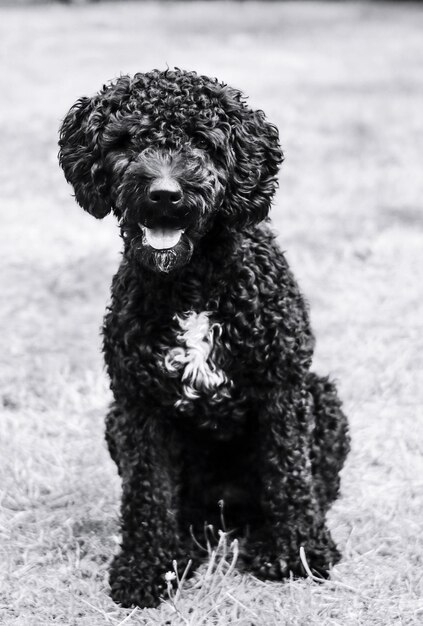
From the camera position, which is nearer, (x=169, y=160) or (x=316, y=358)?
(x=169, y=160)

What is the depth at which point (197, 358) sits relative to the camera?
3332 millimetres

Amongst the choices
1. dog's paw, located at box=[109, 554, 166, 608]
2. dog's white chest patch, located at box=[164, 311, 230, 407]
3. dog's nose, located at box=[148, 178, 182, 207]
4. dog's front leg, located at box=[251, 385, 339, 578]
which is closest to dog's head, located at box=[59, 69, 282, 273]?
dog's nose, located at box=[148, 178, 182, 207]

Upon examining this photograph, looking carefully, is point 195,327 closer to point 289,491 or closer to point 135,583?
point 289,491

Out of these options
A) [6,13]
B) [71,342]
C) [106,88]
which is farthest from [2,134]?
[6,13]

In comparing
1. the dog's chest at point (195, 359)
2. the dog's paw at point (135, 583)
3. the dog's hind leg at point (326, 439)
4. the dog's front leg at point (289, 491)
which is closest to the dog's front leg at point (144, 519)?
the dog's paw at point (135, 583)

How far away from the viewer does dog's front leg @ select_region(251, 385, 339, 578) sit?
3479mm

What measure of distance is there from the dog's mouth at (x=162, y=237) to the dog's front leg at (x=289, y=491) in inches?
28.1

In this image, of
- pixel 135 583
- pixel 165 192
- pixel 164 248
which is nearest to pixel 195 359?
pixel 164 248

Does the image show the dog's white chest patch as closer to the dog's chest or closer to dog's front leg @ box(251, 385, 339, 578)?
the dog's chest

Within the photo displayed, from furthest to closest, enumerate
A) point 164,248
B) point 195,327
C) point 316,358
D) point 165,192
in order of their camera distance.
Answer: point 316,358, point 195,327, point 164,248, point 165,192

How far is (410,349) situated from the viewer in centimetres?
545

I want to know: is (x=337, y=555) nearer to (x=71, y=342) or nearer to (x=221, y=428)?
(x=221, y=428)

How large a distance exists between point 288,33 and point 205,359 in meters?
18.8

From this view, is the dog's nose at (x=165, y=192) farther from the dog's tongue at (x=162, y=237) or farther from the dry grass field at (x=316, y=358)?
the dry grass field at (x=316, y=358)
